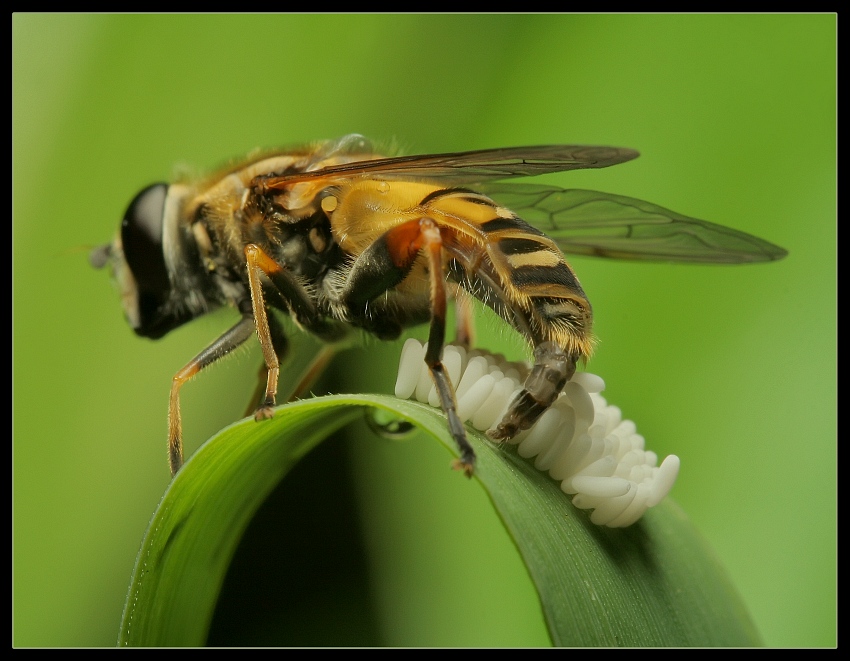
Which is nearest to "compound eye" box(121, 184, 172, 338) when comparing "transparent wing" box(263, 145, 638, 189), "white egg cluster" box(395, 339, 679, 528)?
"transparent wing" box(263, 145, 638, 189)

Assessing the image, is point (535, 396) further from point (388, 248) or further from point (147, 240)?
point (147, 240)

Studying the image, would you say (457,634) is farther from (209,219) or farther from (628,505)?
(209,219)

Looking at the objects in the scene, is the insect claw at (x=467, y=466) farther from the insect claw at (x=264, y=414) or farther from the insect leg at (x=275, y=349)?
the insect leg at (x=275, y=349)

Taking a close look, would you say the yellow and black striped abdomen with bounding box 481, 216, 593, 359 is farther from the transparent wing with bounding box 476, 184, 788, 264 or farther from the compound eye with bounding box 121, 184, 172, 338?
the compound eye with bounding box 121, 184, 172, 338

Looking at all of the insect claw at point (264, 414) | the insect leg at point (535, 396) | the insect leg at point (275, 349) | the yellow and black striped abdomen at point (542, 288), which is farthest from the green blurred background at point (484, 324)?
the insect claw at point (264, 414)

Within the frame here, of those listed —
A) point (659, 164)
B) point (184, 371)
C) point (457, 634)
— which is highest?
point (659, 164)

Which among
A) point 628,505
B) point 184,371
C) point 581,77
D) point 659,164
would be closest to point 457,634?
point 628,505
